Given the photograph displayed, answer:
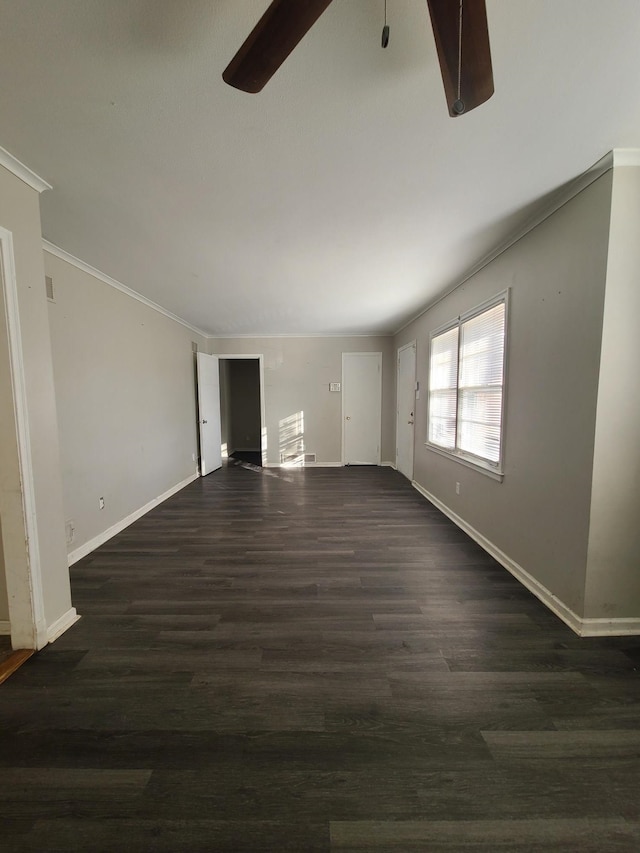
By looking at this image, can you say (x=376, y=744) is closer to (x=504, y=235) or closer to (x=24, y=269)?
(x=24, y=269)

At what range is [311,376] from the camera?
5.41 meters

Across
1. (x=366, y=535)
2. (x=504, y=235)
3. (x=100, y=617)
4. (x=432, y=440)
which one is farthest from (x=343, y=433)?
(x=100, y=617)

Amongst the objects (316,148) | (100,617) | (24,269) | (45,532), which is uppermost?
(316,148)

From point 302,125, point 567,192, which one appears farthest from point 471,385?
point 302,125

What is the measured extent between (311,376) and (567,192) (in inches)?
159

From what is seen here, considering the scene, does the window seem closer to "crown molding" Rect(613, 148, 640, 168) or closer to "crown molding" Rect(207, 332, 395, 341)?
"crown molding" Rect(613, 148, 640, 168)

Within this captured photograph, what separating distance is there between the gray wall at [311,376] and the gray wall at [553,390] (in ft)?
9.66

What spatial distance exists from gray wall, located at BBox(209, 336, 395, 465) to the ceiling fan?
4487mm

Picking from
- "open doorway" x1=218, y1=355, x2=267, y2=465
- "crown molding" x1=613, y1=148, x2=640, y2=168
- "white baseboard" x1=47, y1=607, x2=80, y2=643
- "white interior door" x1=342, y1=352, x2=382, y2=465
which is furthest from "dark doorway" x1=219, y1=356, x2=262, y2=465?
"crown molding" x1=613, y1=148, x2=640, y2=168

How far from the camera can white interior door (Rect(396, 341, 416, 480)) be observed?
450 cm

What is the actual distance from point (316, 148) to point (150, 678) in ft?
8.34

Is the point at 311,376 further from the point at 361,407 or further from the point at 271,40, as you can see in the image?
the point at 271,40

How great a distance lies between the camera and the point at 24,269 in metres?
1.51

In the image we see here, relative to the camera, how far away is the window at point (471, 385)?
244cm
